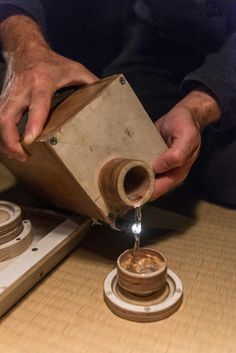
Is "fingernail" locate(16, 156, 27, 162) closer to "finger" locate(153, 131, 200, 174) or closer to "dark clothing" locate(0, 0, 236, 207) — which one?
"finger" locate(153, 131, 200, 174)

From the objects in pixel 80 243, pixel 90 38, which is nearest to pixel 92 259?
pixel 80 243

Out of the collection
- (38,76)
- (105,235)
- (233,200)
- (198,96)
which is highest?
(38,76)

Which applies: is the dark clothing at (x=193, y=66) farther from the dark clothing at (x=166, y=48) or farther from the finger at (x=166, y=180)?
the finger at (x=166, y=180)

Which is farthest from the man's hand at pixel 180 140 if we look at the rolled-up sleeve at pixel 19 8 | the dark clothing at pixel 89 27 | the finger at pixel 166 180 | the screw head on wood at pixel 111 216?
the dark clothing at pixel 89 27

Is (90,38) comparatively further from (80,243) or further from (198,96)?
(80,243)

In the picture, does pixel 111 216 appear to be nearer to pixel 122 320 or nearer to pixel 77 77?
pixel 122 320

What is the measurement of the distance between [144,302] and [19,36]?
0.66 metres

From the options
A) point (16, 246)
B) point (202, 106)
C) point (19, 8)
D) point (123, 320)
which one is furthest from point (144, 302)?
point (19, 8)

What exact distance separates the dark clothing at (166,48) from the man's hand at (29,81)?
153 millimetres

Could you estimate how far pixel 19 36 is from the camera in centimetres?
112

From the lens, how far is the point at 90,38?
159 centimetres

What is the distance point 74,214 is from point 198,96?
413mm

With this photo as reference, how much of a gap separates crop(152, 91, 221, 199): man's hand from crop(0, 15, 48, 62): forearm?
1.10ft

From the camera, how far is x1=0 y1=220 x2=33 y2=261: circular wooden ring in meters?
0.98
